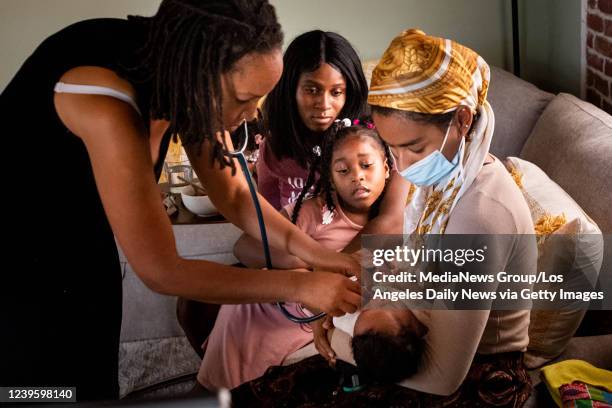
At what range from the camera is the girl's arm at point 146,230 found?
1.08 metres

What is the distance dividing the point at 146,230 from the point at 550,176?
2.91 ft

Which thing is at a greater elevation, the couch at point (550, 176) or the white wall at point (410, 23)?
the white wall at point (410, 23)

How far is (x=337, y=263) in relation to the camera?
1.37 m

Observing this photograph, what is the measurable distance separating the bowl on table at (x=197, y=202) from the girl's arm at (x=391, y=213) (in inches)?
25.3

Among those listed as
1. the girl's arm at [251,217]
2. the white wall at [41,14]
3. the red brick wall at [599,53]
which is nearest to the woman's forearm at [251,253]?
the girl's arm at [251,217]

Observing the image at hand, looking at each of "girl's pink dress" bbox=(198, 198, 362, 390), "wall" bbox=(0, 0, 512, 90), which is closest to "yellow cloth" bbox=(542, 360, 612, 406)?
"girl's pink dress" bbox=(198, 198, 362, 390)

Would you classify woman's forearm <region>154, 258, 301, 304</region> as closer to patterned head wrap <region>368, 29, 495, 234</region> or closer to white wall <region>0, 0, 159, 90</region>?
patterned head wrap <region>368, 29, 495, 234</region>

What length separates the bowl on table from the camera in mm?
2207

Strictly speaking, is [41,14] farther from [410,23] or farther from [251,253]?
[251,253]

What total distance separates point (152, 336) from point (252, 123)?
2.30ft

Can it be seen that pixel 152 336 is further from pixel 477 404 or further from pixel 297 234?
pixel 477 404

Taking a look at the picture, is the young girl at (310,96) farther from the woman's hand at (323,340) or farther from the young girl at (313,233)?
the woman's hand at (323,340)

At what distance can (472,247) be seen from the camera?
1193 mm

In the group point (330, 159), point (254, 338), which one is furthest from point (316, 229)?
point (254, 338)
